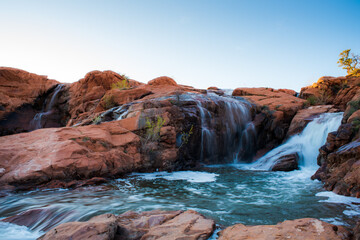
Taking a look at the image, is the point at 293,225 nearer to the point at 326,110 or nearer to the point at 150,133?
the point at 150,133

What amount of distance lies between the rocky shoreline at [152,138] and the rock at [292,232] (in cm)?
1

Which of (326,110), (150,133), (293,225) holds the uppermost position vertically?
(326,110)

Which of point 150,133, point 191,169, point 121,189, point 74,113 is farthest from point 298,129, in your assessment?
point 74,113

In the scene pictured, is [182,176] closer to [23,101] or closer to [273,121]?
[273,121]

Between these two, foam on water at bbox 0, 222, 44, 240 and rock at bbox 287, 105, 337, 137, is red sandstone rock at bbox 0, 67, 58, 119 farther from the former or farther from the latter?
rock at bbox 287, 105, 337, 137

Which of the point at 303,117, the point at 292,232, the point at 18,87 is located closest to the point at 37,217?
the point at 292,232

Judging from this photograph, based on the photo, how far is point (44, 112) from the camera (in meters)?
19.7

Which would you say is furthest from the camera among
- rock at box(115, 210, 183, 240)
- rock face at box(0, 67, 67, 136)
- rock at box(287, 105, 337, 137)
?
rock face at box(0, 67, 67, 136)

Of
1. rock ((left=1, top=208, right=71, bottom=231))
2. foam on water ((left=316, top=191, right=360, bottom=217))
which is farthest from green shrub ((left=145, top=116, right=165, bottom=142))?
foam on water ((left=316, top=191, right=360, bottom=217))

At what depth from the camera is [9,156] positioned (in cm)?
740

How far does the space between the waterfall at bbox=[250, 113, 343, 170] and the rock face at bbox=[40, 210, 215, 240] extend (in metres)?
8.51

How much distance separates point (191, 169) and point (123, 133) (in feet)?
12.0

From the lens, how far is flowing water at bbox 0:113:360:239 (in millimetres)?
4461

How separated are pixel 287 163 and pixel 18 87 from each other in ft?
67.7
